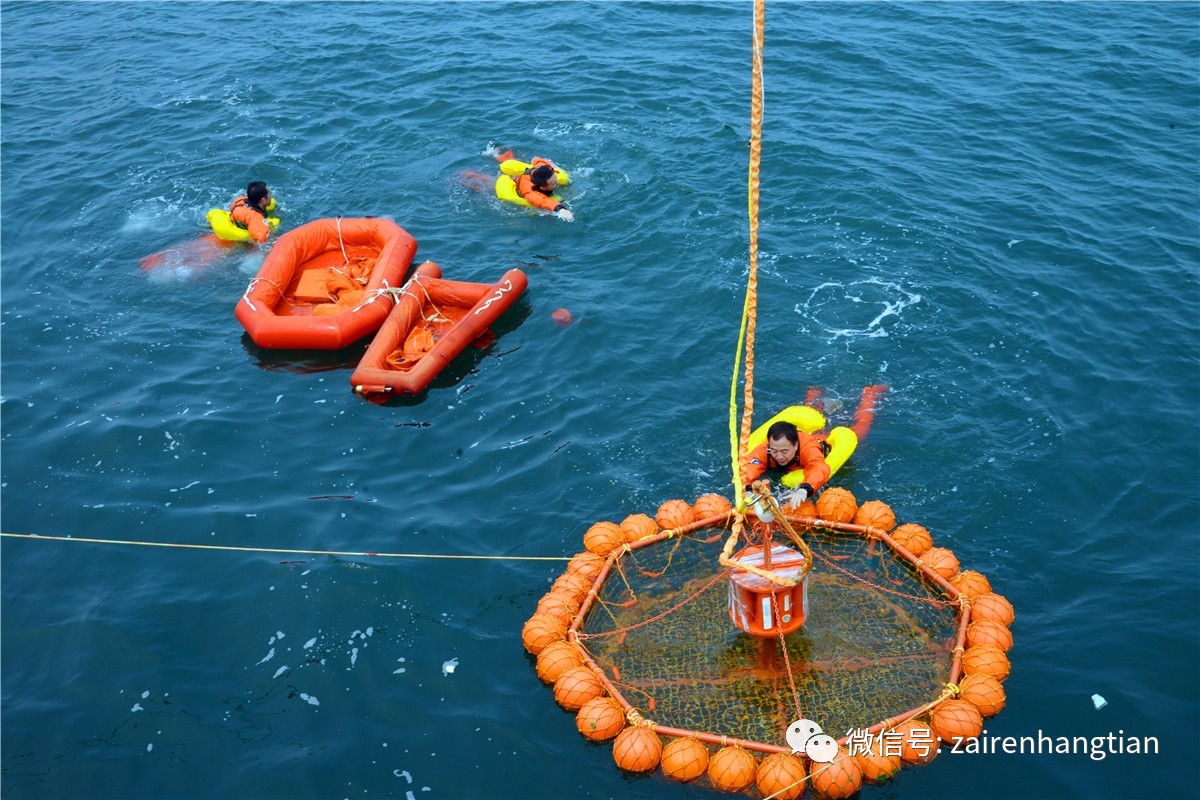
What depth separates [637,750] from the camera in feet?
29.0

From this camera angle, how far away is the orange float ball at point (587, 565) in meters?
10.7

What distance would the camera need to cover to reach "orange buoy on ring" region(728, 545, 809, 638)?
8.97 m

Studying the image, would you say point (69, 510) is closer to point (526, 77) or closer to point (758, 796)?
point (758, 796)

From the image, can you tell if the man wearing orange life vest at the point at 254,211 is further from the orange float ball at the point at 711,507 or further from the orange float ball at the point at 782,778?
the orange float ball at the point at 782,778

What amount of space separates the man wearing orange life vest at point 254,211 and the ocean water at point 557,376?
1.88ft

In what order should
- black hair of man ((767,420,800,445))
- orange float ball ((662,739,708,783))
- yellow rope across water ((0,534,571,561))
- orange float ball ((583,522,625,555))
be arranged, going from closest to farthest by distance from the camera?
orange float ball ((662,739,708,783)), black hair of man ((767,420,800,445)), orange float ball ((583,522,625,555)), yellow rope across water ((0,534,571,561))

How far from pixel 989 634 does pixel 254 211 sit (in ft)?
44.7

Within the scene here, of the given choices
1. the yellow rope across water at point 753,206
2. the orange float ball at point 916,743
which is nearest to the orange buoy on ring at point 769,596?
the yellow rope across water at point 753,206

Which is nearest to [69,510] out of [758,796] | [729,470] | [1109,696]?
[729,470]

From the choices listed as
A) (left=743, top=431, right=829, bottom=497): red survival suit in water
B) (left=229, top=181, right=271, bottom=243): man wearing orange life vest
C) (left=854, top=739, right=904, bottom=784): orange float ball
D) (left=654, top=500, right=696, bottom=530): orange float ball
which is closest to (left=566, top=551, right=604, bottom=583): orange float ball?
(left=654, top=500, right=696, bottom=530): orange float ball

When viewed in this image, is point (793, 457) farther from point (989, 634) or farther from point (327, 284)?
point (327, 284)

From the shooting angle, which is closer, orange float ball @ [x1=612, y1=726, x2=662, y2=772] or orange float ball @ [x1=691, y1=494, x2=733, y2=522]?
orange float ball @ [x1=612, y1=726, x2=662, y2=772]

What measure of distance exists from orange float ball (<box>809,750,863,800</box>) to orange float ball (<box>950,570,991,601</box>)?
99.0 inches

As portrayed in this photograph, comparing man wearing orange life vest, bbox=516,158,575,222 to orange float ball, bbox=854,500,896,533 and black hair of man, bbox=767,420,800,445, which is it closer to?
black hair of man, bbox=767,420,800,445
